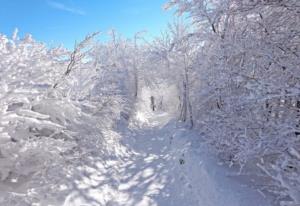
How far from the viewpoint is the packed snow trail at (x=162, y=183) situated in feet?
21.5

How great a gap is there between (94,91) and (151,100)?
96.1 feet

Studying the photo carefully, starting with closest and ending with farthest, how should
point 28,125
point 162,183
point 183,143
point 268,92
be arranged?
point 268,92
point 28,125
point 162,183
point 183,143

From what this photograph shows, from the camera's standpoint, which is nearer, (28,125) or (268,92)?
(268,92)

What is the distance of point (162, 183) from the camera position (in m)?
8.51

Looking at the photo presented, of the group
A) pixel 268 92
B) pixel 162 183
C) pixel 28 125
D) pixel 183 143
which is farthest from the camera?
pixel 183 143

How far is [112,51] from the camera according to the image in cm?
2917

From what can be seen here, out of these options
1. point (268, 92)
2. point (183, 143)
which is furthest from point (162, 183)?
point (268, 92)

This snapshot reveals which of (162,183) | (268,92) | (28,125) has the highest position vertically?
(268,92)

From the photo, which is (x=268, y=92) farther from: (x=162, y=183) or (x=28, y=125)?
(x=162, y=183)

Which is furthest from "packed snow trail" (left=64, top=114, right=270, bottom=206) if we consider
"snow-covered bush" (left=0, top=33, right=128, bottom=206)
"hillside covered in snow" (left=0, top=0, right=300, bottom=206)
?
"snow-covered bush" (left=0, top=33, right=128, bottom=206)

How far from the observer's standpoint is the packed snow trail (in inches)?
258

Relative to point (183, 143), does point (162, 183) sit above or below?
below

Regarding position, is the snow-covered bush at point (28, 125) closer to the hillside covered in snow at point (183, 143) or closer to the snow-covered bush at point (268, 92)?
the hillside covered in snow at point (183, 143)

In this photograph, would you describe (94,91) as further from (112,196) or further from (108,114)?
(112,196)
